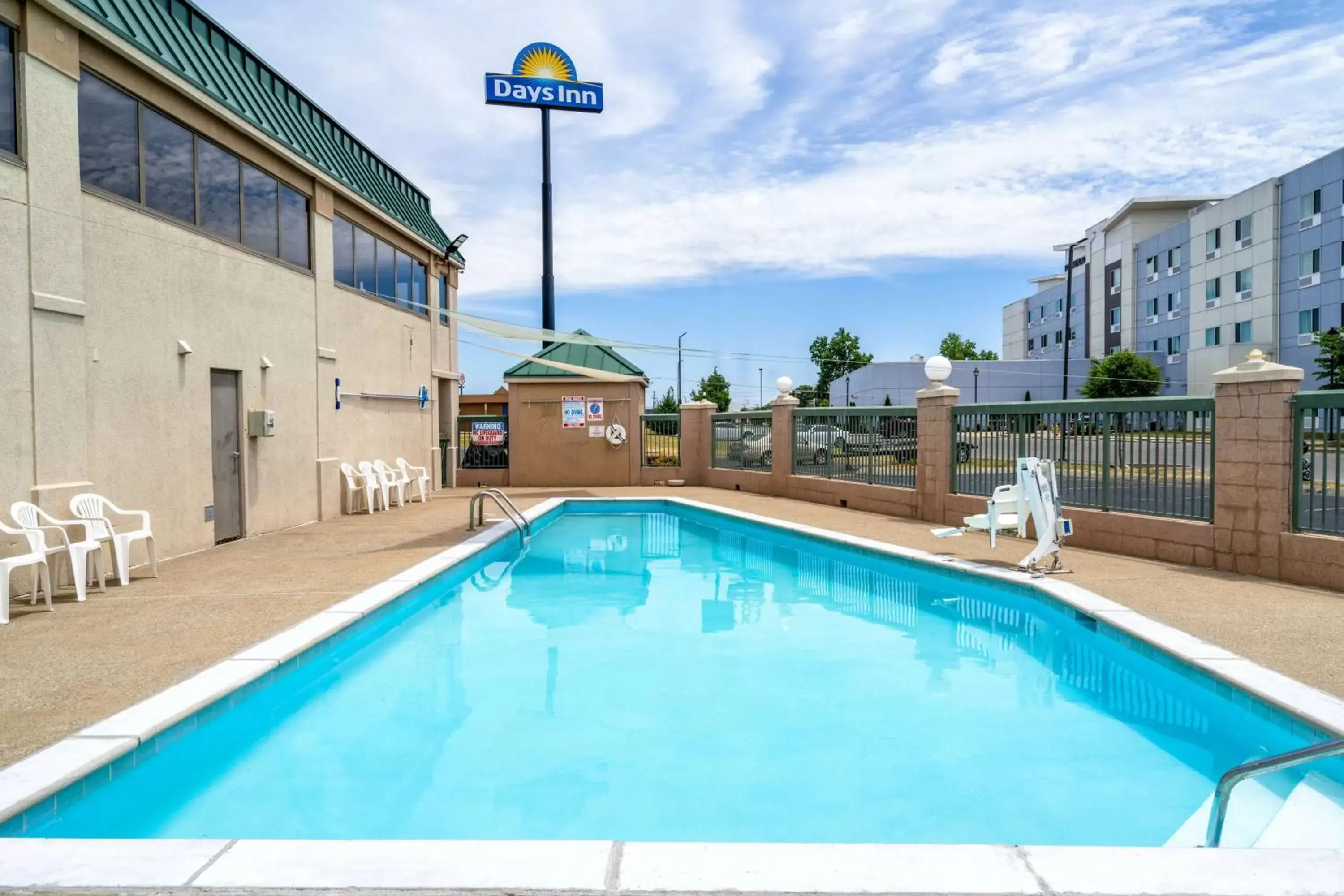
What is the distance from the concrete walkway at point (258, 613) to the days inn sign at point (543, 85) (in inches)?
834

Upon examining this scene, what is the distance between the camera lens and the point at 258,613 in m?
7.15

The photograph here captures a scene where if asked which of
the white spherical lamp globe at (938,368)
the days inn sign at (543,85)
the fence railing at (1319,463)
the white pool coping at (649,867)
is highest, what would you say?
the days inn sign at (543,85)

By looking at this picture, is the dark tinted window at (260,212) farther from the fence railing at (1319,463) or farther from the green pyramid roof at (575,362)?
the fence railing at (1319,463)

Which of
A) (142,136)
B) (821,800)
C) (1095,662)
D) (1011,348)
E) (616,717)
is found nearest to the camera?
(821,800)

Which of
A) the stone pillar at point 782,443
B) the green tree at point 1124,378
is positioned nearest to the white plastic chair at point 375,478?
the stone pillar at point 782,443

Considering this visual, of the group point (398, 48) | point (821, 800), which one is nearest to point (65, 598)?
point (821, 800)

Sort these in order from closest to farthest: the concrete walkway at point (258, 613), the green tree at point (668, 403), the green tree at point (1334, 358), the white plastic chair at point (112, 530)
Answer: the concrete walkway at point (258, 613)
the white plastic chair at point (112, 530)
the green tree at point (1334, 358)
the green tree at point (668, 403)

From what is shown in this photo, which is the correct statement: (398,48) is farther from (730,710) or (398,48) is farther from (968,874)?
(968,874)

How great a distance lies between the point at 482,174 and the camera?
21.7 m

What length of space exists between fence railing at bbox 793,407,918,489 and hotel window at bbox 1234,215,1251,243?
1380 inches

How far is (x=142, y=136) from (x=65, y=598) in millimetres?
5089

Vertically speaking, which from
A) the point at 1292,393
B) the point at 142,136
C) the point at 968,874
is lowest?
the point at 968,874

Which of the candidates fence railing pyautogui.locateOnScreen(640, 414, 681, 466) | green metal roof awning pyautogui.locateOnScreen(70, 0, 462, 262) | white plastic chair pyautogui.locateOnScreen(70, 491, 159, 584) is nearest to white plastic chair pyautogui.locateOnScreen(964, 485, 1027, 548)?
white plastic chair pyautogui.locateOnScreen(70, 491, 159, 584)

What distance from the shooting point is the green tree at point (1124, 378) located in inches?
1797
